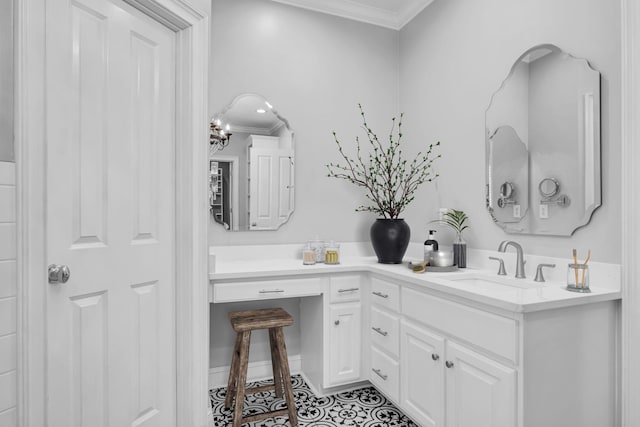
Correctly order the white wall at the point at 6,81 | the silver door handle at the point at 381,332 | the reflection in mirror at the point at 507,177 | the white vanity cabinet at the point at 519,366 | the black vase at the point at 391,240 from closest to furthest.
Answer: the white wall at the point at 6,81, the white vanity cabinet at the point at 519,366, the reflection in mirror at the point at 507,177, the silver door handle at the point at 381,332, the black vase at the point at 391,240

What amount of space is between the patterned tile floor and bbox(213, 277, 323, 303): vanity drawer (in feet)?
2.20

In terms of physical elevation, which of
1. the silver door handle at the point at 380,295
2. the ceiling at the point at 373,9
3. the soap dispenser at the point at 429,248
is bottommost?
the silver door handle at the point at 380,295

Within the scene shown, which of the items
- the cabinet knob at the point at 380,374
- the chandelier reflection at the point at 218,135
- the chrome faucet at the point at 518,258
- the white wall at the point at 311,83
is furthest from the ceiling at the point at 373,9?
the cabinet knob at the point at 380,374

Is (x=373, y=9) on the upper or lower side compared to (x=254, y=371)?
upper

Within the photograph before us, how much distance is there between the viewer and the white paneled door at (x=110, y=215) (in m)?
1.32

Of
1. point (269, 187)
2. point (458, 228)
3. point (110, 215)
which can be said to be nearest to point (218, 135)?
point (269, 187)

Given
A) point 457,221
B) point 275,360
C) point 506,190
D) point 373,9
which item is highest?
point 373,9

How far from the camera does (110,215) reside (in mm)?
1504

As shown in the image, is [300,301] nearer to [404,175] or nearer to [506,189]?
[404,175]

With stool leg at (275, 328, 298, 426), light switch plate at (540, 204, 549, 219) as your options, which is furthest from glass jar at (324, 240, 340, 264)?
light switch plate at (540, 204, 549, 219)

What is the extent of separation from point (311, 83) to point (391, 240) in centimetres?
139

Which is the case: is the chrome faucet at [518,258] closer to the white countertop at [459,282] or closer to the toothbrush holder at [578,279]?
the white countertop at [459,282]

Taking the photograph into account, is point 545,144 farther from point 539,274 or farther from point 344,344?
point 344,344

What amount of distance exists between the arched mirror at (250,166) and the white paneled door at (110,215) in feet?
2.65
